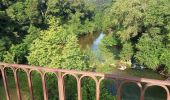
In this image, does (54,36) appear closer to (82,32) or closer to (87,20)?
(82,32)

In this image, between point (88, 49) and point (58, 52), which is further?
point (88, 49)

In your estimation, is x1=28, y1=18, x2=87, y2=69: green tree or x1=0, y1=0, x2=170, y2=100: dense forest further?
x1=0, y1=0, x2=170, y2=100: dense forest

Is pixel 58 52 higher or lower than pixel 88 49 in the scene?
higher

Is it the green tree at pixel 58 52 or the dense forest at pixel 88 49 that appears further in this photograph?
the dense forest at pixel 88 49

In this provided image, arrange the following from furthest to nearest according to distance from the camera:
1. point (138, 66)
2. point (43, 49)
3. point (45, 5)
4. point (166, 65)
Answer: point (45, 5)
point (138, 66)
point (166, 65)
point (43, 49)

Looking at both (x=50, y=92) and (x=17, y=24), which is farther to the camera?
(x=17, y=24)

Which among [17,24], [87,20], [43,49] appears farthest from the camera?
[87,20]

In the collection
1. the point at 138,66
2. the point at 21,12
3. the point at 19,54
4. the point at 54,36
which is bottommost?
the point at 138,66

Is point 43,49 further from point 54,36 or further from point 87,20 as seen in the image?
A: point 87,20

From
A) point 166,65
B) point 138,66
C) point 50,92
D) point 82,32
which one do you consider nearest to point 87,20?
point 82,32

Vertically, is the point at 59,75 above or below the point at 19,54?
above
